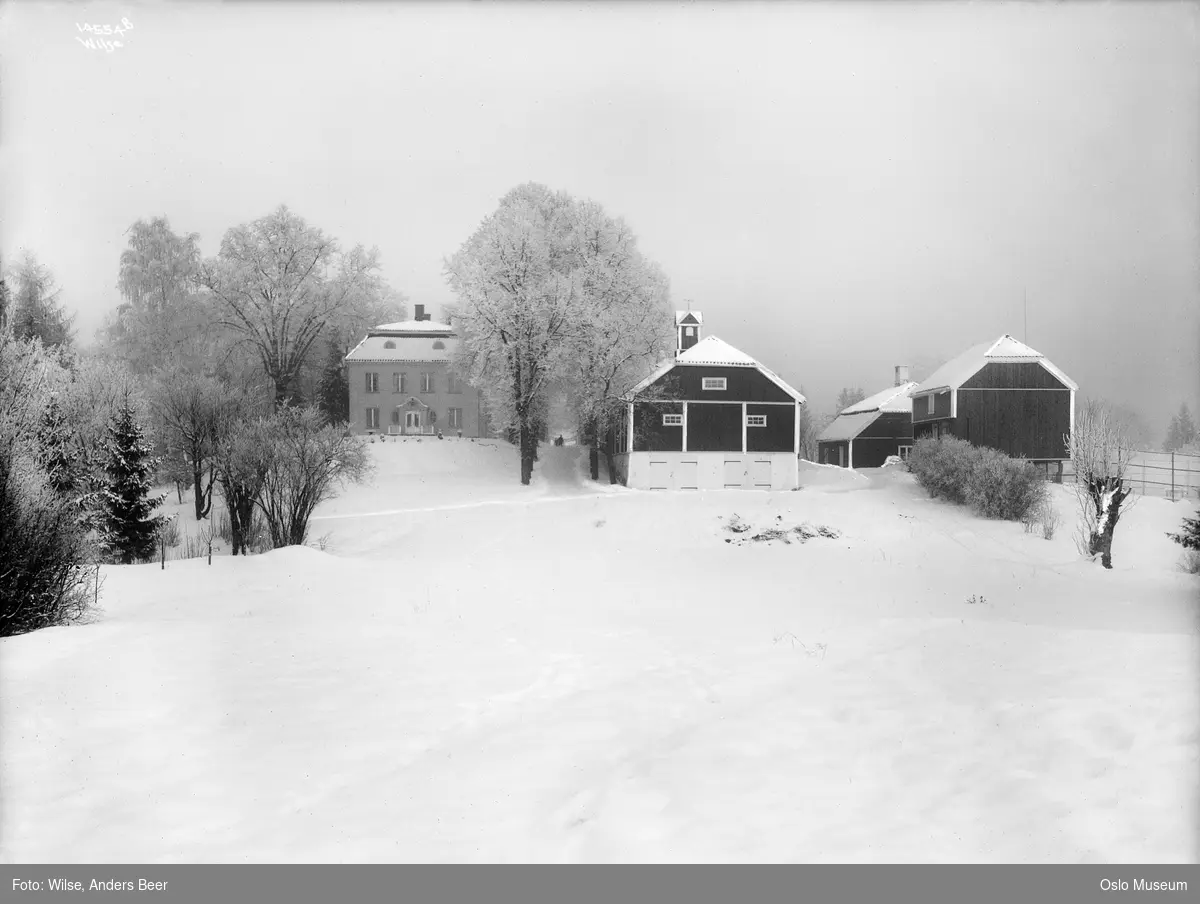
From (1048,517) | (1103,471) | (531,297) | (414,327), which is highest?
(414,327)

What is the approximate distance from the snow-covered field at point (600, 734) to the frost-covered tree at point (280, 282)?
20380 mm

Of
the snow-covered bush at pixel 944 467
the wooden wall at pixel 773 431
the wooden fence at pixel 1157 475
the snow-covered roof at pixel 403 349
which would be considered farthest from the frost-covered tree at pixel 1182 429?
the snow-covered roof at pixel 403 349

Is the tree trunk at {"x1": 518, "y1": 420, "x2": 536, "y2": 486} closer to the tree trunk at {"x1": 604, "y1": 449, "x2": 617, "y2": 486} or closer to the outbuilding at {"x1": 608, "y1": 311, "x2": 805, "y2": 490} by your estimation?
the tree trunk at {"x1": 604, "y1": 449, "x2": 617, "y2": 486}

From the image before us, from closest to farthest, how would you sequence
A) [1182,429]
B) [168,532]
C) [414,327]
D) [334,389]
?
1. [1182,429]
2. [168,532]
3. [334,389]
4. [414,327]

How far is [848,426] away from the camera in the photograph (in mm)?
44656

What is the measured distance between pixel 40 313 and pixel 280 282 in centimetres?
893

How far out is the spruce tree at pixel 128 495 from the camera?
20562 mm

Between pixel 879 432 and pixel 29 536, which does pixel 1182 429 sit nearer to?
pixel 29 536

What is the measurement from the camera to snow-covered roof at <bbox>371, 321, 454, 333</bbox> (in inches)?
1594

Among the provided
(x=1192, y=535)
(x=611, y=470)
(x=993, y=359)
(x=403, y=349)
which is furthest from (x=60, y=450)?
(x=993, y=359)

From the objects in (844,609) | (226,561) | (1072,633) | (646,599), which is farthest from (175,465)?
(1072,633)

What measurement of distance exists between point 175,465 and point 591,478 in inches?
620

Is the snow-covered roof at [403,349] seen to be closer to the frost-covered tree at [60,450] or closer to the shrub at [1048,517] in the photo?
the frost-covered tree at [60,450]

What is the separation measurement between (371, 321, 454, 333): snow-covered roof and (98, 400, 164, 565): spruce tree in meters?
19.3
